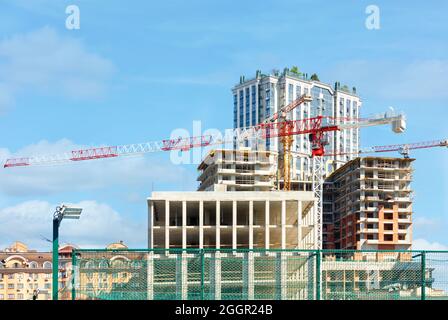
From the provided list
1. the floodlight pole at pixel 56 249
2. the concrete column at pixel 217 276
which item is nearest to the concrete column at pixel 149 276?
the concrete column at pixel 217 276

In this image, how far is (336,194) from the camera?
18238 centimetres

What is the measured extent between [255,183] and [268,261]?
447 ft

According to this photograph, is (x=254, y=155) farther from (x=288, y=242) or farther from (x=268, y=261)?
(x=268, y=261)

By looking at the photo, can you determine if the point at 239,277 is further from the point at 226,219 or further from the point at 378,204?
the point at 378,204

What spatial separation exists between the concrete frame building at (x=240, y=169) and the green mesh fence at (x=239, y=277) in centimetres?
12912

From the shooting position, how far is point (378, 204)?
164 metres

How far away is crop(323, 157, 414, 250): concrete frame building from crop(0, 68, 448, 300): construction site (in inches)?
9.5

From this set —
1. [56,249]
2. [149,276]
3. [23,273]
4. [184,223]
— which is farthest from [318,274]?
[23,273]

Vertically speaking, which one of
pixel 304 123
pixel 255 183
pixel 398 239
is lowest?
pixel 398 239

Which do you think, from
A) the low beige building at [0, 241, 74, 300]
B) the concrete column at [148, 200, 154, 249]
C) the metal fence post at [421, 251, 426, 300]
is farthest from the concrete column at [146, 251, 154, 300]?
the low beige building at [0, 241, 74, 300]

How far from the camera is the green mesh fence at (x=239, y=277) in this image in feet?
88.7

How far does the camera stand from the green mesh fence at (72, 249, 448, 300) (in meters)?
27.0

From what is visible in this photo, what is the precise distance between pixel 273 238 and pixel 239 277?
88.1 meters
